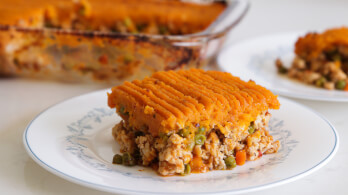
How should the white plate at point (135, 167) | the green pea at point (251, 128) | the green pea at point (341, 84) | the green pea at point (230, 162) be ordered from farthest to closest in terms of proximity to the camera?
the green pea at point (341, 84)
the green pea at point (251, 128)
the green pea at point (230, 162)
the white plate at point (135, 167)

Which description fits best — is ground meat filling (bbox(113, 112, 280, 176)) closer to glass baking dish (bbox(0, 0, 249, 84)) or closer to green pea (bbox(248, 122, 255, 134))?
green pea (bbox(248, 122, 255, 134))

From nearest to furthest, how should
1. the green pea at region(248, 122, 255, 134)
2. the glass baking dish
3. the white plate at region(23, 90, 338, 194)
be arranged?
the white plate at region(23, 90, 338, 194)
the green pea at region(248, 122, 255, 134)
the glass baking dish

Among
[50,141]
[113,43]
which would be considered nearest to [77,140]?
[50,141]

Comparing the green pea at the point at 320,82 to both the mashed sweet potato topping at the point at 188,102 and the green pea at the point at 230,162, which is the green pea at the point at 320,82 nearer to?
the mashed sweet potato topping at the point at 188,102

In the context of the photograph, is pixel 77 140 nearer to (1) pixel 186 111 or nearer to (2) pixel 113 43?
(1) pixel 186 111

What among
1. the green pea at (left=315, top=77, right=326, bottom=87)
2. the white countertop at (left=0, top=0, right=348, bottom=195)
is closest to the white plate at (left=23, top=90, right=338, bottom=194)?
the white countertop at (left=0, top=0, right=348, bottom=195)

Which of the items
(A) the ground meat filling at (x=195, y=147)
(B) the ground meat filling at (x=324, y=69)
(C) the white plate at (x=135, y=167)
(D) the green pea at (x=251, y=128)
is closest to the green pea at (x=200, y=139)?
(A) the ground meat filling at (x=195, y=147)

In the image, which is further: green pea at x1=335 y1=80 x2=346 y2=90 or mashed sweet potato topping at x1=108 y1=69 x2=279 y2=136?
green pea at x1=335 y1=80 x2=346 y2=90
